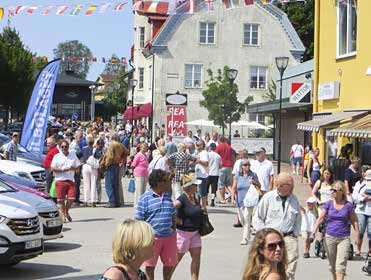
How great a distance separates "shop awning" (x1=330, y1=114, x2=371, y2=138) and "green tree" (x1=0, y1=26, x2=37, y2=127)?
44206 mm

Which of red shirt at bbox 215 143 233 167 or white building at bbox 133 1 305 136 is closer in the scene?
red shirt at bbox 215 143 233 167

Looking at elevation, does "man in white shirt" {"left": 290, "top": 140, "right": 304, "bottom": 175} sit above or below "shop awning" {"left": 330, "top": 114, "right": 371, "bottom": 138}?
below

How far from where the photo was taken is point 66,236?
14844mm

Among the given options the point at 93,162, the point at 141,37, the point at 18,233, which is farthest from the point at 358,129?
the point at 141,37

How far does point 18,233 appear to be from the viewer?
10.5m

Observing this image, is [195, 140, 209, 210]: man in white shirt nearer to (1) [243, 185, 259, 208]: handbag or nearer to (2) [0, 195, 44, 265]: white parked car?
(1) [243, 185, 259, 208]: handbag

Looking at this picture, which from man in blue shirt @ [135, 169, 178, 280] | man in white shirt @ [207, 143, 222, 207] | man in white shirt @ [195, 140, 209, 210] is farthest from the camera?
man in white shirt @ [207, 143, 222, 207]

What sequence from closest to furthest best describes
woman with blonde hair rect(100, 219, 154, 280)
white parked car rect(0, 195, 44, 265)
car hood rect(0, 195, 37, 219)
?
woman with blonde hair rect(100, 219, 154, 280)
white parked car rect(0, 195, 44, 265)
car hood rect(0, 195, 37, 219)

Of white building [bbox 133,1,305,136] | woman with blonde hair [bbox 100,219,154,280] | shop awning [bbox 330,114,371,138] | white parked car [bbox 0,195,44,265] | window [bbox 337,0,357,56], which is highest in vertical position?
white building [bbox 133,1,305,136]

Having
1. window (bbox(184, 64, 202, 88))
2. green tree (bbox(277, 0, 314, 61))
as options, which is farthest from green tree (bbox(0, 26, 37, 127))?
green tree (bbox(277, 0, 314, 61))

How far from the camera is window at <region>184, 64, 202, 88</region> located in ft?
191

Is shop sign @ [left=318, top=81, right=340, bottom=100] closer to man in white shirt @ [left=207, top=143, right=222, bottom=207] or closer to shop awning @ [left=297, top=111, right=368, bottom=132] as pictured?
shop awning @ [left=297, top=111, right=368, bottom=132]

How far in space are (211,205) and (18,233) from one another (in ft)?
36.6

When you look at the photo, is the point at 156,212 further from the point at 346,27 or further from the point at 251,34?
the point at 251,34
